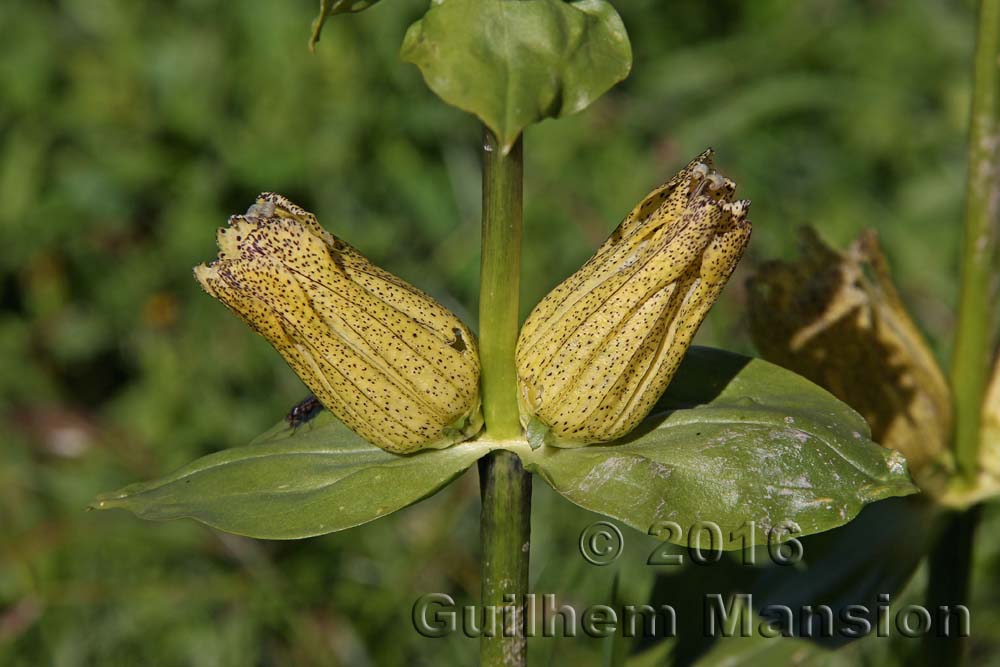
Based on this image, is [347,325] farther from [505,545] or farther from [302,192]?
[302,192]

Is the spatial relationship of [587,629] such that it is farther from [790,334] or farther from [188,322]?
[188,322]

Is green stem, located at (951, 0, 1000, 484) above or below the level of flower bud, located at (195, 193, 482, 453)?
above

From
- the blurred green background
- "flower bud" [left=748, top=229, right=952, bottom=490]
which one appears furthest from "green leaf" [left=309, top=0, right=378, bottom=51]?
the blurred green background

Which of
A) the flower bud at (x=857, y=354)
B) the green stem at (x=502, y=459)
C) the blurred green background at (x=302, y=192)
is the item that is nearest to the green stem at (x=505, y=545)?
the green stem at (x=502, y=459)

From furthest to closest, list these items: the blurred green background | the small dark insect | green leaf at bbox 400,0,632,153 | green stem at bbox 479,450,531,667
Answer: the blurred green background → the small dark insect → green stem at bbox 479,450,531,667 → green leaf at bbox 400,0,632,153

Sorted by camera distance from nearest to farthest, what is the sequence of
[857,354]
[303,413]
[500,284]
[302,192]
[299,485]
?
[500,284]
[299,485]
[303,413]
[857,354]
[302,192]

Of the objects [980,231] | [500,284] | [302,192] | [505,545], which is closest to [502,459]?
[505,545]

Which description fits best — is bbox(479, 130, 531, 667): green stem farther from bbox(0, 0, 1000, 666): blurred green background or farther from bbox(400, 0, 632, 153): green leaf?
bbox(0, 0, 1000, 666): blurred green background
